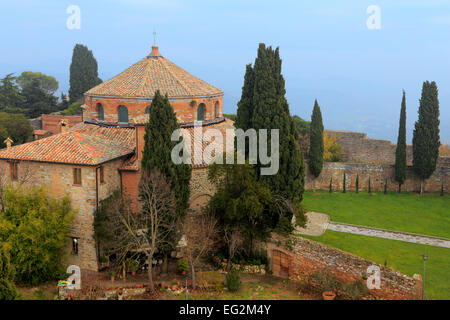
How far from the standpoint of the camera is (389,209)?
92.7ft

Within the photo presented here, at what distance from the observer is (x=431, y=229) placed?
24.6m

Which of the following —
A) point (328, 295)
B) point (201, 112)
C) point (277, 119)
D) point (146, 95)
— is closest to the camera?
point (328, 295)

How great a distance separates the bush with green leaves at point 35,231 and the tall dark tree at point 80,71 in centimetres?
3539

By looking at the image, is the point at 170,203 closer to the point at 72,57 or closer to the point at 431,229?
the point at 431,229

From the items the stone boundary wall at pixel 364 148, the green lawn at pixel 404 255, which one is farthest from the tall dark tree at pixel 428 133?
the green lawn at pixel 404 255

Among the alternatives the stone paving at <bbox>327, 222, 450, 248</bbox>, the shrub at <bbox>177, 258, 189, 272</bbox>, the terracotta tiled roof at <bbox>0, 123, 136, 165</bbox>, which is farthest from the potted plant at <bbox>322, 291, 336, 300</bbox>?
the terracotta tiled roof at <bbox>0, 123, 136, 165</bbox>

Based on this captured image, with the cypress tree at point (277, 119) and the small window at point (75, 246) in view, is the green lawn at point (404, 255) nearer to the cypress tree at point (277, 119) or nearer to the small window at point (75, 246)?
the cypress tree at point (277, 119)

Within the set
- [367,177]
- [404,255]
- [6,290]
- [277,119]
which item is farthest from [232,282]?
[367,177]

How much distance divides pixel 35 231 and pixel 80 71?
37.8 metres

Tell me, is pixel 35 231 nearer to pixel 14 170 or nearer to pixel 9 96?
pixel 14 170

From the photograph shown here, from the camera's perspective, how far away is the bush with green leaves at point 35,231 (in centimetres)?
1850

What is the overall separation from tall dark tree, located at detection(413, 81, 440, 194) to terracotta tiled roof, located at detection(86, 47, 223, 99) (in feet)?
45.8
